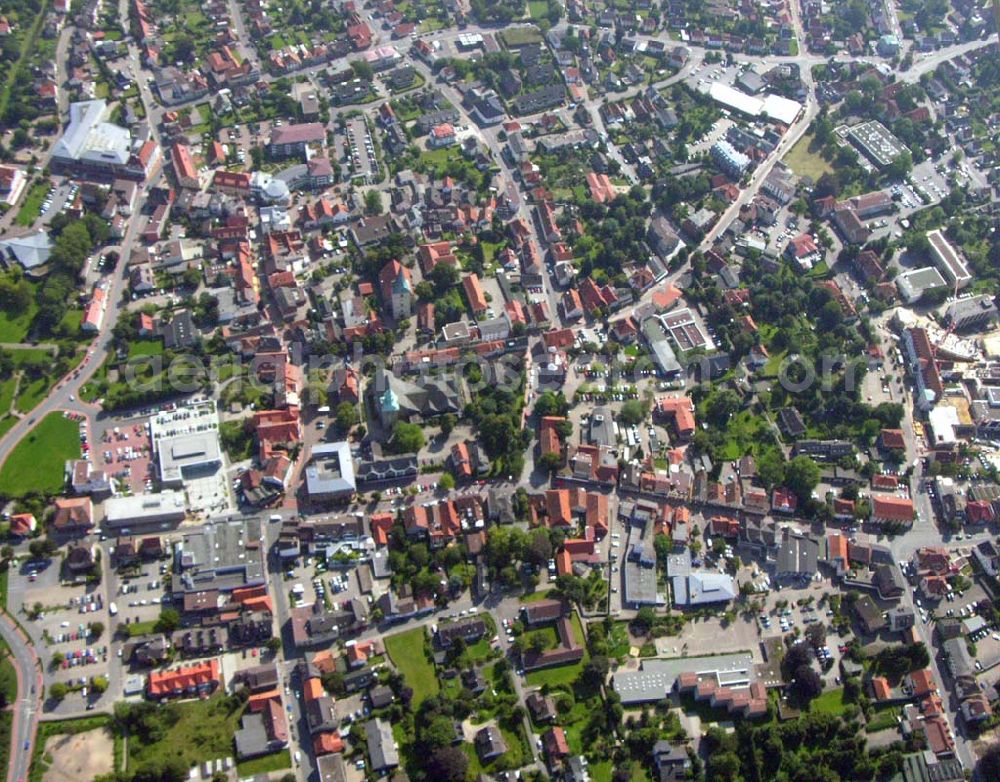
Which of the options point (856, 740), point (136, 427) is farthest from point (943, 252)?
point (136, 427)

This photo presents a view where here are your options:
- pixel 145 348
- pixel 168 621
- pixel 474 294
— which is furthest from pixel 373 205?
pixel 168 621

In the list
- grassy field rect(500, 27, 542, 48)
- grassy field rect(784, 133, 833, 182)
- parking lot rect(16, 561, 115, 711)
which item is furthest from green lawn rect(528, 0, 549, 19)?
parking lot rect(16, 561, 115, 711)

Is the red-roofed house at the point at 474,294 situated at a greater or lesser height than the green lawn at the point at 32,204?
lesser

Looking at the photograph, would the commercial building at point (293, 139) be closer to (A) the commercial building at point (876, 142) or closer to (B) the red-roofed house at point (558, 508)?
(B) the red-roofed house at point (558, 508)

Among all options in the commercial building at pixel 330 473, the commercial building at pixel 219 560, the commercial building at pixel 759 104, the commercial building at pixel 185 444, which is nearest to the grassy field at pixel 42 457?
the commercial building at pixel 185 444

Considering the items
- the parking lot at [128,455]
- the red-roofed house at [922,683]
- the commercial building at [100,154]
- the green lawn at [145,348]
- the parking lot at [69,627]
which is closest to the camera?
the parking lot at [69,627]

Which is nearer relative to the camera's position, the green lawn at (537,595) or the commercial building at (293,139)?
the green lawn at (537,595)

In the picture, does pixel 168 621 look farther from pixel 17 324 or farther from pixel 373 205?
pixel 373 205

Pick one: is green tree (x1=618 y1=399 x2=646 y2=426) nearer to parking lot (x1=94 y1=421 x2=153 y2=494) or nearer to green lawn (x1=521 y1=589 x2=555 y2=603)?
green lawn (x1=521 y1=589 x2=555 y2=603)
